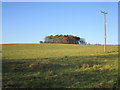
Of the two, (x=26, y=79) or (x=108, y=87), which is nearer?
(x=108, y=87)

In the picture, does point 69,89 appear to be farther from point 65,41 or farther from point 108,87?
point 65,41

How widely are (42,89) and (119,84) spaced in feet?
13.5

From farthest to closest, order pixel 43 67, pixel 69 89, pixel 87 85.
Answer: pixel 43 67
pixel 87 85
pixel 69 89

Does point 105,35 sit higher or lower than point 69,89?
higher

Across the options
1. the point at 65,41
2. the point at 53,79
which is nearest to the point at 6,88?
the point at 53,79

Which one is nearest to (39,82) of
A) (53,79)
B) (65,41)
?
(53,79)

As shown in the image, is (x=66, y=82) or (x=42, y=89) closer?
(x=42, y=89)

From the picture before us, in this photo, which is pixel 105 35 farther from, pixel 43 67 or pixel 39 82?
pixel 39 82

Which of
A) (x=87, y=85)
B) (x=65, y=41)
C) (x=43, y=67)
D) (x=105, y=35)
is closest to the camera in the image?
(x=87, y=85)

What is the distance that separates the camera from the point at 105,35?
33.9 m

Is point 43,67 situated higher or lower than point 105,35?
lower

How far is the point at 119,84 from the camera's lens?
8867 mm

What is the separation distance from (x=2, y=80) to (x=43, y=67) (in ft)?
15.1

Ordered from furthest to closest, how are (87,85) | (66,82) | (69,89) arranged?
(66,82) < (87,85) < (69,89)
